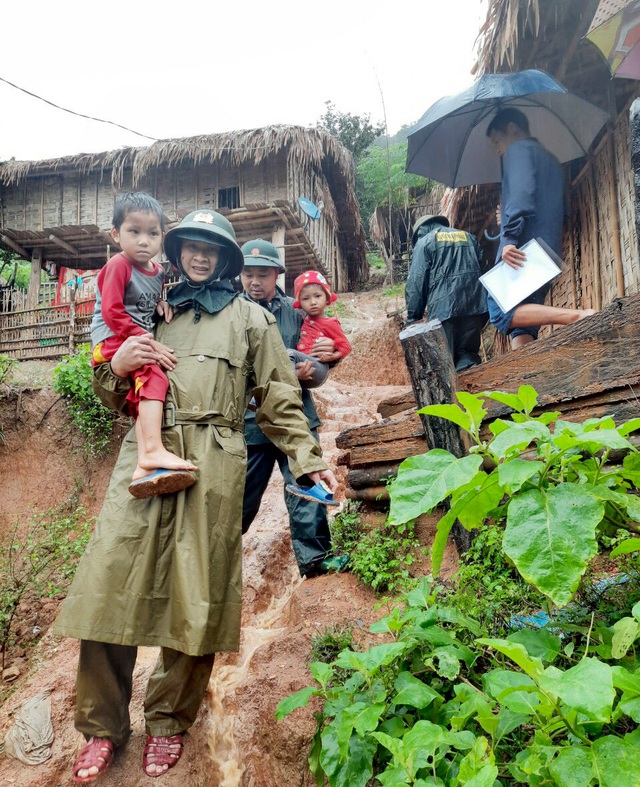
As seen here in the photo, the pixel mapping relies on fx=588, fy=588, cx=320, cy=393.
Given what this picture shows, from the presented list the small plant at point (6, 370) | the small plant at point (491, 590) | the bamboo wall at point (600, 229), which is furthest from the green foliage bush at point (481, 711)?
the small plant at point (6, 370)

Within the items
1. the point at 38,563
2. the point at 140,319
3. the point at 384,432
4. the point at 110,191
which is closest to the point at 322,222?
the point at 110,191

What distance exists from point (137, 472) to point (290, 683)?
113cm

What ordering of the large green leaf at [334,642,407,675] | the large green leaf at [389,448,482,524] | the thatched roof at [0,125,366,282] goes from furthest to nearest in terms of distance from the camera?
1. the thatched roof at [0,125,366,282]
2. the large green leaf at [334,642,407,675]
3. the large green leaf at [389,448,482,524]

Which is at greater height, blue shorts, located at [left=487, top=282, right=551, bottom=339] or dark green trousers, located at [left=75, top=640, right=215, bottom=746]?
blue shorts, located at [left=487, top=282, right=551, bottom=339]

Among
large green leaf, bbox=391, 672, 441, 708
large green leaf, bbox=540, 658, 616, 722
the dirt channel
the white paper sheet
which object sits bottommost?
the dirt channel

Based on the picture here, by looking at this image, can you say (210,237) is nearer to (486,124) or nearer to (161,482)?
(161,482)

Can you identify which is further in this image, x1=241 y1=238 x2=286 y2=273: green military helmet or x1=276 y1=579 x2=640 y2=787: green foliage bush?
x1=241 y1=238 x2=286 y2=273: green military helmet

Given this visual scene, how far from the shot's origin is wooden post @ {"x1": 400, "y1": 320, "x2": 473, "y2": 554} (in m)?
2.81

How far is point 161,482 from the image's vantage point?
6.96 feet

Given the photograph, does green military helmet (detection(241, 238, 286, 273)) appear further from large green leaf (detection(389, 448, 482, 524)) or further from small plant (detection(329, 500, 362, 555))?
large green leaf (detection(389, 448, 482, 524))

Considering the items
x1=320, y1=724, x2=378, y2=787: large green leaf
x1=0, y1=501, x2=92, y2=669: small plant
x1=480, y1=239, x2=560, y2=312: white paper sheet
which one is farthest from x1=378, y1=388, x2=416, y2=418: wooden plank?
x1=0, y1=501, x2=92, y2=669: small plant

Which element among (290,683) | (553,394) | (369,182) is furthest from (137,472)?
(369,182)

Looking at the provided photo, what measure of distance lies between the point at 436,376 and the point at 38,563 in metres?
3.91

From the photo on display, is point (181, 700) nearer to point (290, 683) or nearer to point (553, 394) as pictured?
point (290, 683)
